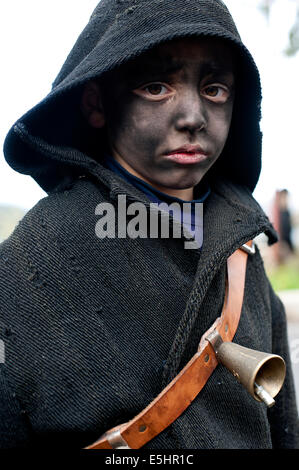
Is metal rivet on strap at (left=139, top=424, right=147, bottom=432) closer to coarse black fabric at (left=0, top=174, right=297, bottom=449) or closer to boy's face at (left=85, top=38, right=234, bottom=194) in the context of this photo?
coarse black fabric at (left=0, top=174, right=297, bottom=449)

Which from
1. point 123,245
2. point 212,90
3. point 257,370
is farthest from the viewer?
point 212,90

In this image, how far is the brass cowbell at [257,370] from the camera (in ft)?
3.72

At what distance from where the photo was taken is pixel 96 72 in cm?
131

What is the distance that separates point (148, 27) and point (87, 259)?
0.66 meters

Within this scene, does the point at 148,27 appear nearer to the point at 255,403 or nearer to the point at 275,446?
the point at 255,403

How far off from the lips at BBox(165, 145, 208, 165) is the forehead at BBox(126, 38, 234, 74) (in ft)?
0.72

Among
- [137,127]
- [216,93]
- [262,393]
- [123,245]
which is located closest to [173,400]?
[262,393]

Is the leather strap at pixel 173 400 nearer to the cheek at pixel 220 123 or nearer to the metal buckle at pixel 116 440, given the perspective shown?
the metal buckle at pixel 116 440

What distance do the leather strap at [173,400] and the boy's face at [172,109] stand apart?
1.46ft

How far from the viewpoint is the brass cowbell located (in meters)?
1.13

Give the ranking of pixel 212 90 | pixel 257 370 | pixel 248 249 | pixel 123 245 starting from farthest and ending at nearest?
pixel 248 249, pixel 212 90, pixel 123 245, pixel 257 370

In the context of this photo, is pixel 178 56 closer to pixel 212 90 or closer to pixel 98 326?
pixel 212 90

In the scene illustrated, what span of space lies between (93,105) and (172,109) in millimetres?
292

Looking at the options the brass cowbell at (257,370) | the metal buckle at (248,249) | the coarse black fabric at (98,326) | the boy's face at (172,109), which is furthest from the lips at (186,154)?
the brass cowbell at (257,370)
